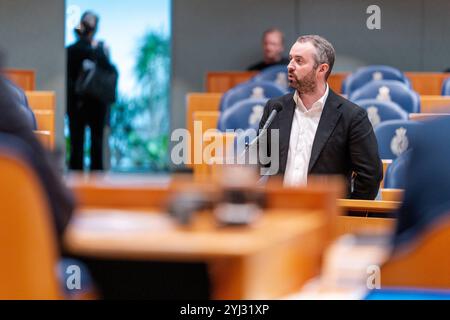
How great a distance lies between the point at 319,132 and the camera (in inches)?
97.3

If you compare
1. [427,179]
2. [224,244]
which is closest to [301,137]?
[427,179]

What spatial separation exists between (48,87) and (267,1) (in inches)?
67.5

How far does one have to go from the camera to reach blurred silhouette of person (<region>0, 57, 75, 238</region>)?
1106 mm

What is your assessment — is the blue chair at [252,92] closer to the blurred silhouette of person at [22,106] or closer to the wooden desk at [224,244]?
the blurred silhouette of person at [22,106]

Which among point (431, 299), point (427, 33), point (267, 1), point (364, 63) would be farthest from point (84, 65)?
point (431, 299)

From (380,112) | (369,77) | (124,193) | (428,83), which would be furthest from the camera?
(428,83)

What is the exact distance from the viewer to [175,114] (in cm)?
684

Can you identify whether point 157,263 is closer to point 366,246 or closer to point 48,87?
point 366,246

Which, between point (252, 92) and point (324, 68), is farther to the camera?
point (252, 92)

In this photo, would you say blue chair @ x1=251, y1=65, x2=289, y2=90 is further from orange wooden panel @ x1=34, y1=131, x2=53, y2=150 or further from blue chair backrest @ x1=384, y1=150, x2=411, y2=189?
blue chair backrest @ x1=384, y1=150, x2=411, y2=189

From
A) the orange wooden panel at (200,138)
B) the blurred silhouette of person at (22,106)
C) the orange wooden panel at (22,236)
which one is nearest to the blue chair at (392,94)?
the orange wooden panel at (200,138)

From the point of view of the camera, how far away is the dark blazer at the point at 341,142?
2455 mm

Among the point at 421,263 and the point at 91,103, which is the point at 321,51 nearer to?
the point at 421,263

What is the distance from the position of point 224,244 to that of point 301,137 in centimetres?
150
